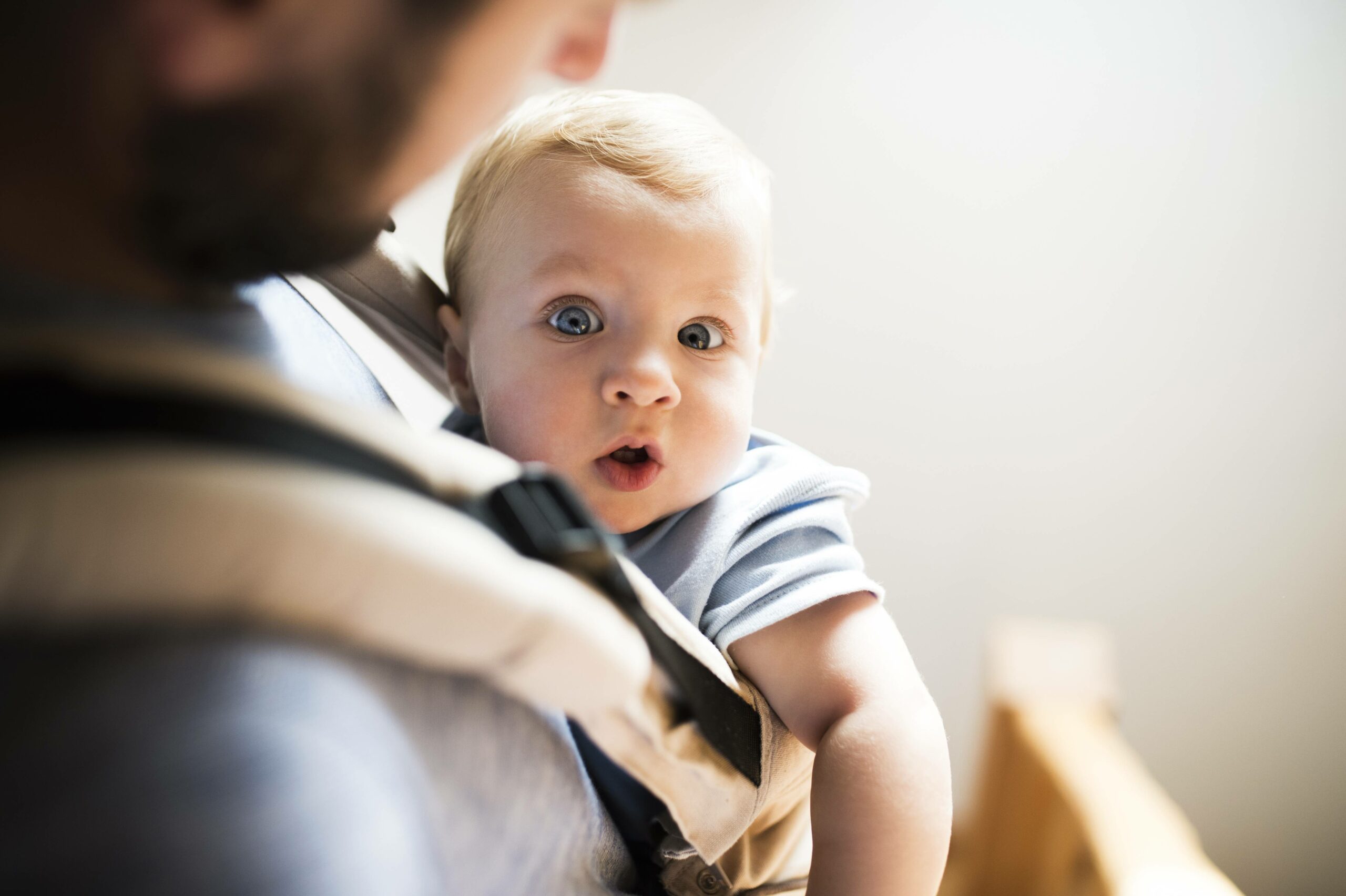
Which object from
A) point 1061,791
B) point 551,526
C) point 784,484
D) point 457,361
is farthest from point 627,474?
point 1061,791

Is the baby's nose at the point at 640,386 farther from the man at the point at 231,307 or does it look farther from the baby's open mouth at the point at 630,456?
the man at the point at 231,307

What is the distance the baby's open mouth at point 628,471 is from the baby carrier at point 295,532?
27 cm

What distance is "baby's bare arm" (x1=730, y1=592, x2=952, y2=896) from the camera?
21.3 inches

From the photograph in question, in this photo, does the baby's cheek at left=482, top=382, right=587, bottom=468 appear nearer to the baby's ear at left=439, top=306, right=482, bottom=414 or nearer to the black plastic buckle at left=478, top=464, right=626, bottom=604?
the baby's ear at left=439, top=306, right=482, bottom=414

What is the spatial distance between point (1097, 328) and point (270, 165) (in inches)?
63.1

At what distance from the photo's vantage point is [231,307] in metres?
0.37

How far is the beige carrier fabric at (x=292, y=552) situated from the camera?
0.22 meters

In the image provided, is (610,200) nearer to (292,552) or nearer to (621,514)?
(621,514)

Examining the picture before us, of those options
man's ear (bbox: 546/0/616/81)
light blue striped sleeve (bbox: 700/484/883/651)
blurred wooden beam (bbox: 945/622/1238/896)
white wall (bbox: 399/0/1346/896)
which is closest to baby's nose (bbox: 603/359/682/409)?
light blue striped sleeve (bbox: 700/484/883/651)

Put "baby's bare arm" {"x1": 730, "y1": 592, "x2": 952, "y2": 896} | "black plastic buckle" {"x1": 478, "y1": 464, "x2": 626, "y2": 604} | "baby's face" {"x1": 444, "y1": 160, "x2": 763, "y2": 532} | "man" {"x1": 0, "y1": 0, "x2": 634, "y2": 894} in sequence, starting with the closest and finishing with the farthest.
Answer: "man" {"x1": 0, "y1": 0, "x2": 634, "y2": 894} → "black plastic buckle" {"x1": 478, "y1": 464, "x2": 626, "y2": 604} → "baby's bare arm" {"x1": 730, "y1": 592, "x2": 952, "y2": 896} → "baby's face" {"x1": 444, "y1": 160, "x2": 763, "y2": 532}

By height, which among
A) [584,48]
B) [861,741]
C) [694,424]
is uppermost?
[584,48]

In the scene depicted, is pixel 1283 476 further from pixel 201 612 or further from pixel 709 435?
pixel 201 612

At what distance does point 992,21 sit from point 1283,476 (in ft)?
2.99

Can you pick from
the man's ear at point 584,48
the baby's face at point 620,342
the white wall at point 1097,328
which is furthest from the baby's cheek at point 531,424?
the white wall at point 1097,328
